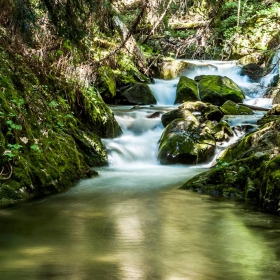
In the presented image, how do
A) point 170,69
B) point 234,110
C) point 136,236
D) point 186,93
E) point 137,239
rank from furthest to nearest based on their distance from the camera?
point 170,69 → point 186,93 → point 234,110 → point 136,236 → point 137,239

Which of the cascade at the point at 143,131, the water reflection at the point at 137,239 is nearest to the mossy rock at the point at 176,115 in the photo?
the cascade at the point at 143,131

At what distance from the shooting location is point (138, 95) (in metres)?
14.2

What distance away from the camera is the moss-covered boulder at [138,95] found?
14.0 metres

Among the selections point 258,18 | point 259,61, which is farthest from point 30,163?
point 258,18

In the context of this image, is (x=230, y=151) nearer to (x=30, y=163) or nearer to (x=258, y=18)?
(x=30, y=163)

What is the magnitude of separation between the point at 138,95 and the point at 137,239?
10.8m

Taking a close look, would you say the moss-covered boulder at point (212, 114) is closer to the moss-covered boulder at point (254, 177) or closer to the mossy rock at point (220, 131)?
the mossy rock at point (220, 131)

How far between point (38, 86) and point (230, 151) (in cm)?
404

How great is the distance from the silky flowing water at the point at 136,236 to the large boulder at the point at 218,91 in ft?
25.8

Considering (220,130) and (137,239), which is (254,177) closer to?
(137,239)

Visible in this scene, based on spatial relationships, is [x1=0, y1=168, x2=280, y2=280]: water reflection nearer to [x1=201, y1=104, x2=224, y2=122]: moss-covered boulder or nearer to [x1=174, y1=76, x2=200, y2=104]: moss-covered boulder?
[x1=201, y1=104, x2=224, y2=122]: moss-covered boulder

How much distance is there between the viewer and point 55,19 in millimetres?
4527

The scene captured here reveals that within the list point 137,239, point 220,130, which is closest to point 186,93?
point 220,130

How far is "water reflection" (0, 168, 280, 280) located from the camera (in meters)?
2.92
